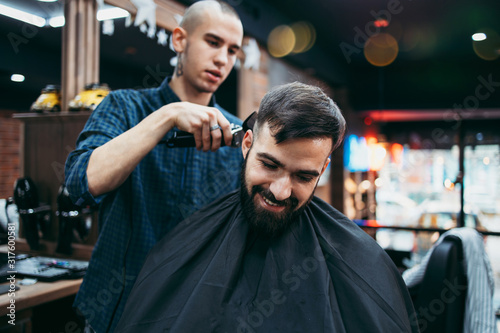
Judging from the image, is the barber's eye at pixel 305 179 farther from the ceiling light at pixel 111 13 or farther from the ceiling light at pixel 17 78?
the ceiling light at pixel 111 13

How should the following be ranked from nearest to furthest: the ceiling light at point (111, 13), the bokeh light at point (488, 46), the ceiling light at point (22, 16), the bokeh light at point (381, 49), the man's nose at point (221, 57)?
1. the man's nose at point (221, 57)
2. the ceiling light at point (22, 16)
3. the ceiling light at point (111, 13)
4. the bokeh light at point (488, 46)
5. the bokeh light at point (381, 49)

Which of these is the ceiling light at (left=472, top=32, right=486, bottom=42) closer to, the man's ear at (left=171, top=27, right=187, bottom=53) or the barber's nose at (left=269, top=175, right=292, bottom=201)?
the man's ear at (left=171, top=27, right=187, bottom=53)

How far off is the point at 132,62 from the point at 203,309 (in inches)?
125

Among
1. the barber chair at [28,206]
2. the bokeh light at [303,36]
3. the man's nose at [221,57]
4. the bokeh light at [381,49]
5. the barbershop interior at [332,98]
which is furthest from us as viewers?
the bokeh light at [381,49]

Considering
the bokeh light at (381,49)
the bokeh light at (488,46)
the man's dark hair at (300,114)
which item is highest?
the bokeh light at (381,49)

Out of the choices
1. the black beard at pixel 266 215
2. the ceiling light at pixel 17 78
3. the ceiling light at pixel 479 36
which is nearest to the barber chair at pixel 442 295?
the black beard at pixel 266 215

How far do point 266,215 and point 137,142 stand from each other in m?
0.45

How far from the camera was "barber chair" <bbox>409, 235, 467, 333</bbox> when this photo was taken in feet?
4.27

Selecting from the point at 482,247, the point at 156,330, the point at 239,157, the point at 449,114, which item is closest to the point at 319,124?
the point at 239,157

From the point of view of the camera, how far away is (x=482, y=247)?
1.45 m

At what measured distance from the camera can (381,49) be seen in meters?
6.67

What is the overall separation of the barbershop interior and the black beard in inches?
17.7

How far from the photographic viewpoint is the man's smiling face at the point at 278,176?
3.60 feet

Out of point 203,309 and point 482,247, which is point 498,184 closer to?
point 482,247
